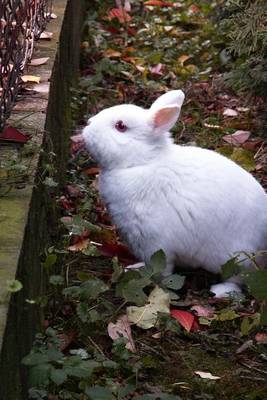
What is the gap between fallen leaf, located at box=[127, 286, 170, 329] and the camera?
11.9 ft

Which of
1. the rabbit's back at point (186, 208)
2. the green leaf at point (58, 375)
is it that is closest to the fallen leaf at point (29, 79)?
the rabbit's back at point (186, 208)

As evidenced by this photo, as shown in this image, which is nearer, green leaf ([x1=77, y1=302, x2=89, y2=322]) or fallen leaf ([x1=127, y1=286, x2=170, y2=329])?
green leaf ([x1=77, y1=302, x2=89, y2=322])

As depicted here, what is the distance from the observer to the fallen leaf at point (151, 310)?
3.63m

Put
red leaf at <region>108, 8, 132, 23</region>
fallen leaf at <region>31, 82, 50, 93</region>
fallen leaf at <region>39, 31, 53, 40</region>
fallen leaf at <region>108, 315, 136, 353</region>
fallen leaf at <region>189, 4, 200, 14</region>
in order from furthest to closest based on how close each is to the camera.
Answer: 1. fallen leaf at <region>189, 4, 200, 14</region>
2. red leaf at <region>108, 8, 132, 23</region>
3. fallen leaf at <region>39, 31, 53, 40</region>
4. fallen leaf at <region>31, 82, 50, 93</region>
5. fallen leaf at <region>108, 315, 136, 353</region>

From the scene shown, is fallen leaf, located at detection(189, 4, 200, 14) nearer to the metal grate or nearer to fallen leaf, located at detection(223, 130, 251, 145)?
fallen leaf, located at detection(223, 130, 251, 145)

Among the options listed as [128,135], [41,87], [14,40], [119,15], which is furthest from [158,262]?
[119,15]

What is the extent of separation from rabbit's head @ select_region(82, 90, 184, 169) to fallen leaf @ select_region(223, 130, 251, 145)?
1723 millimetres

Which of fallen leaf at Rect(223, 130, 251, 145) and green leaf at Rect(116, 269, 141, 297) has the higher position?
green leaf at Rect(116, 269, 141, 297)

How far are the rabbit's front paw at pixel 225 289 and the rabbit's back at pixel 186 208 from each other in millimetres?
83

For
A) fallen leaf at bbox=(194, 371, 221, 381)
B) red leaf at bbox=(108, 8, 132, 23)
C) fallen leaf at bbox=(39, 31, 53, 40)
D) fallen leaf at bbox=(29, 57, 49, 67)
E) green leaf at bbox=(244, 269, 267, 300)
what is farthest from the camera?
red leaf at bbox=(108, 8, 132, 23)

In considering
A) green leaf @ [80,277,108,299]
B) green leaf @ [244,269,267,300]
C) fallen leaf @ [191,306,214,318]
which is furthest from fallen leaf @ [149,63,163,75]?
green leaf @ [244,269,267,300]

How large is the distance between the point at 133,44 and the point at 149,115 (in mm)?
3641

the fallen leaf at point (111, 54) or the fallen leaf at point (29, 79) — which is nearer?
the fallen leaf at point (29, 79)

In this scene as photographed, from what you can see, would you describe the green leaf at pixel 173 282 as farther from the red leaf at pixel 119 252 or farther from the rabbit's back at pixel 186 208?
the red leaf at pixel 119 252
